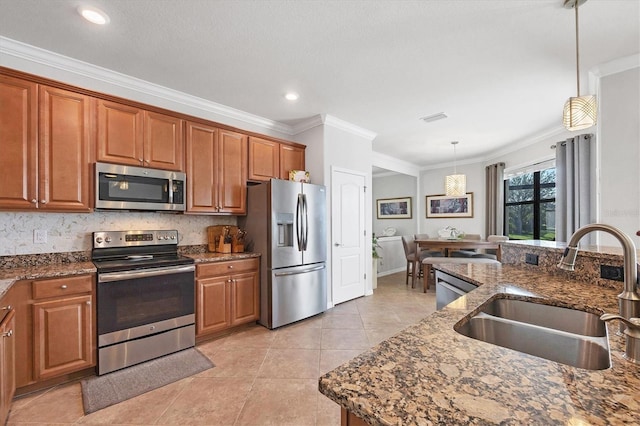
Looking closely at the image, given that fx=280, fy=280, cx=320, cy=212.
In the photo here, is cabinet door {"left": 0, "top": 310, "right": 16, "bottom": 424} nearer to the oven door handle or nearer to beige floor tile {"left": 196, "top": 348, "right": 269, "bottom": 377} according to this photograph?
the oven door handle

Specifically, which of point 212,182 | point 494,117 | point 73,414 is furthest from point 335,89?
point 73,414

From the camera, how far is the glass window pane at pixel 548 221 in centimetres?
479

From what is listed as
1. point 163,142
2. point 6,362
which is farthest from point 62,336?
point 163,142

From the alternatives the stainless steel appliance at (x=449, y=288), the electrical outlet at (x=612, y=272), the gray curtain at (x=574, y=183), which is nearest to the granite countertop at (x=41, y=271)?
the stainless steel appliance at (x=449, y=288)

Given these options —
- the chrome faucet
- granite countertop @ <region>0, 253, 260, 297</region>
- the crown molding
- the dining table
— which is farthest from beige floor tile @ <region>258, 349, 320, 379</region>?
the dining table

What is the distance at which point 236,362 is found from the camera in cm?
243

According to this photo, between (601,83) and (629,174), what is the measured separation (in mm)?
893

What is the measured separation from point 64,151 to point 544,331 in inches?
129

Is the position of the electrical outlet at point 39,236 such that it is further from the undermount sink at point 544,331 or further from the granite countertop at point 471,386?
the undermount sink at point 544,331

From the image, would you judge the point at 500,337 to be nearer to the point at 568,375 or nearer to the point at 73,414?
the point at 568,375

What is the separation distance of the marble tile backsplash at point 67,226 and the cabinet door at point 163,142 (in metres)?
0.58

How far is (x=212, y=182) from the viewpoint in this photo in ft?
10.2

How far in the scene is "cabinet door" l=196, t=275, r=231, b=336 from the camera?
2736 millimetres

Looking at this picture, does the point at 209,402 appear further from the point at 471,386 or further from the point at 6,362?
the point at 471,386
